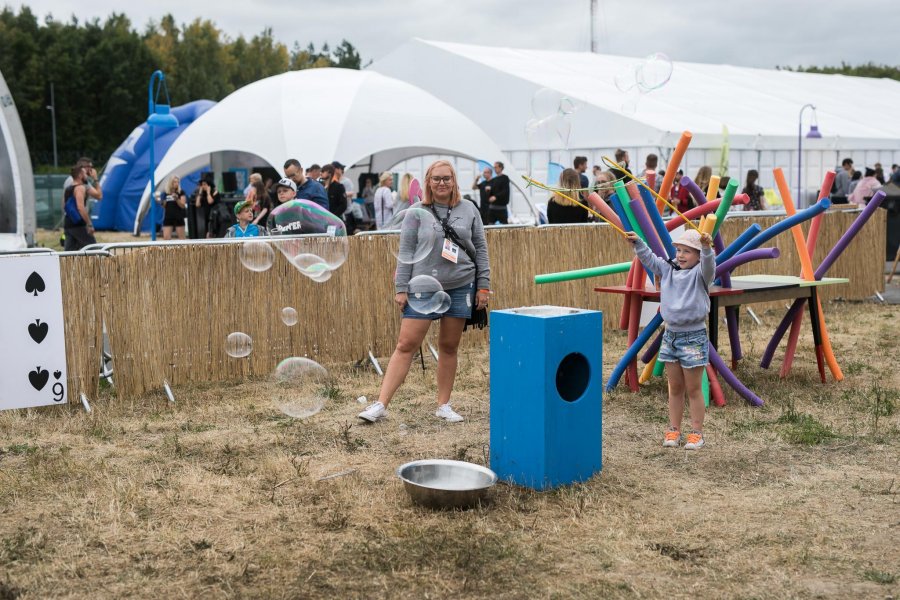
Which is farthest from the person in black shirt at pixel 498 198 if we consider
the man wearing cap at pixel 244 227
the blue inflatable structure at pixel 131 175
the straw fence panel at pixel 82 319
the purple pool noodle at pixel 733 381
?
the blue inflatable structure at pixel 131 175

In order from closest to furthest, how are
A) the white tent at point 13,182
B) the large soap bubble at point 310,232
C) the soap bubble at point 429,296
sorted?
the soap bubble at point 429,296
the large soap bubble at point 310,232
the white tent at point 13,182

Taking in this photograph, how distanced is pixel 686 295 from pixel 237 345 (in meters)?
3.57

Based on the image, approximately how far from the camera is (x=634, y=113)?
74.5ft

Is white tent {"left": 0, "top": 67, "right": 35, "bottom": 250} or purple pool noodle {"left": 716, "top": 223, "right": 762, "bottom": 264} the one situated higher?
white tent {"left": 0, "top": 67, "right": 35, "bottom": 250}

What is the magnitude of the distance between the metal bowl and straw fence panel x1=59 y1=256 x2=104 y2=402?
3.18 m

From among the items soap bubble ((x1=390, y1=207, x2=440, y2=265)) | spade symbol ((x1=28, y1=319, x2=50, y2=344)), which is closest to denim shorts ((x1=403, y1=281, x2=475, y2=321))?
soap bubble ((x1=390, y1=207, x2=440, y2=265))

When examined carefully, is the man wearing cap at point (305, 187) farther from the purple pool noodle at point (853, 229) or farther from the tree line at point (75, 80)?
the tree line at point (75, 80)

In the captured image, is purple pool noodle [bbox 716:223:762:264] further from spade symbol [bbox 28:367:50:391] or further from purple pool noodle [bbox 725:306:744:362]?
spade symbol [bbox 28:367:50:391]

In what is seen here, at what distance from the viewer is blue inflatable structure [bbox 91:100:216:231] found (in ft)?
92.4

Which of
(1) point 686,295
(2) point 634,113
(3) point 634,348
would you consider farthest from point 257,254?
(2) point 634,113

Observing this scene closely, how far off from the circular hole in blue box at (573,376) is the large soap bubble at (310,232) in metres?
2.73

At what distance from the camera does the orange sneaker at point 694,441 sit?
19.7 ft

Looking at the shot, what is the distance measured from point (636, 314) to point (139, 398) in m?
3.71

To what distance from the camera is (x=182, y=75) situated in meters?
76.1
